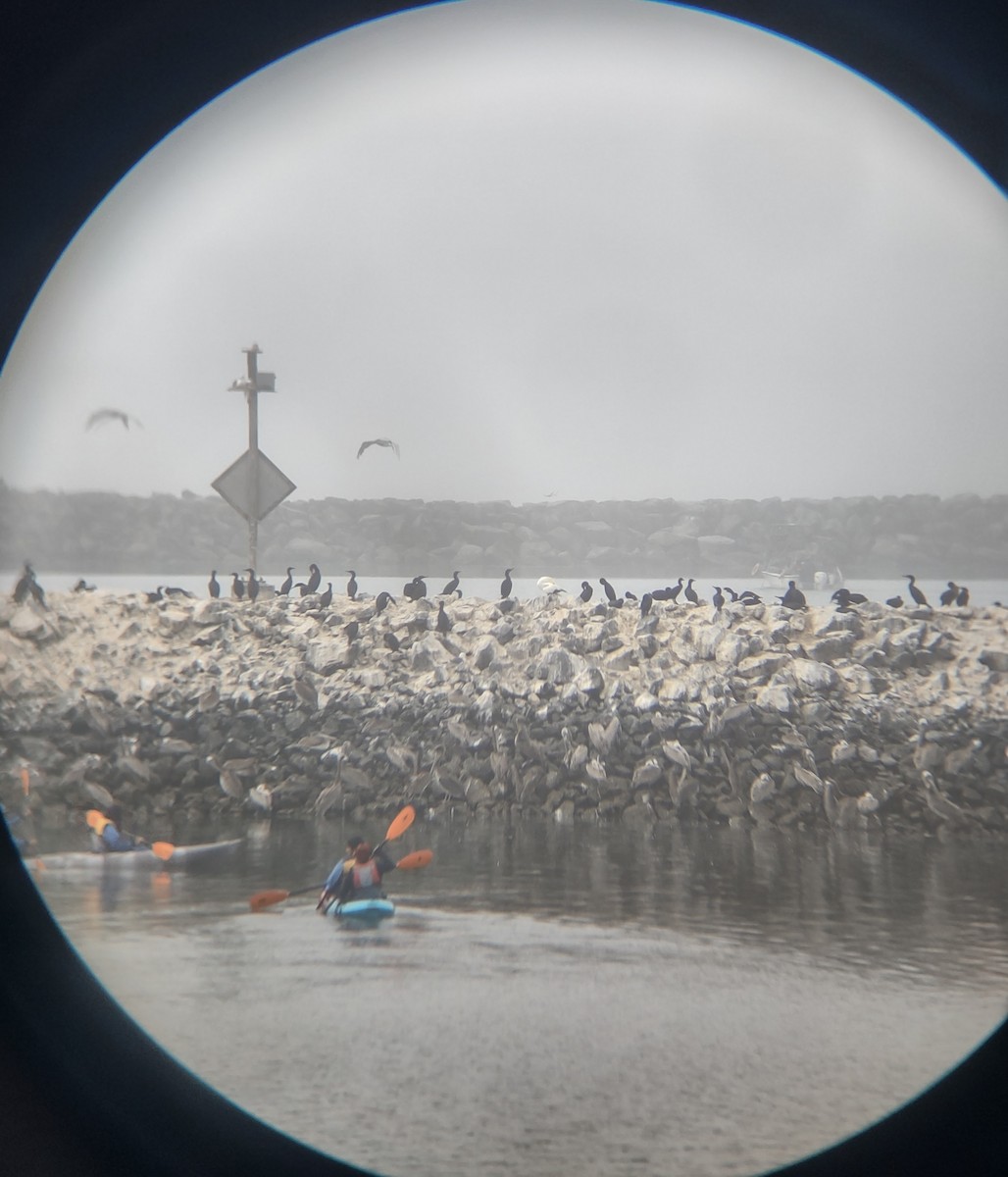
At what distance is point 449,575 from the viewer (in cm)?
353

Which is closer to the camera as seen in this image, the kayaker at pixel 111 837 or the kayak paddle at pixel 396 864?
the kayaker at pixel 111 837

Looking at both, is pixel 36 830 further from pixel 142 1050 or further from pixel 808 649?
pixel 808 649

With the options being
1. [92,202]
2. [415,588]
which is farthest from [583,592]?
[92,202]

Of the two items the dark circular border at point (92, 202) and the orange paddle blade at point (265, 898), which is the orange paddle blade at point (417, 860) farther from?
the dark circular border at point (92, 202)

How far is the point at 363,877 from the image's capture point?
340 cm

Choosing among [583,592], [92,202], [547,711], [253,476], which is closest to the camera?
[92,202]

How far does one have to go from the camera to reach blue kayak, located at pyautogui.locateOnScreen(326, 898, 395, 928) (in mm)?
3311

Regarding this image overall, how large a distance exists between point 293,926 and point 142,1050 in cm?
206

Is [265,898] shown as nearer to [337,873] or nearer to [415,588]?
[337,873]

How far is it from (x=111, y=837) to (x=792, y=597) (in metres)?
2.40

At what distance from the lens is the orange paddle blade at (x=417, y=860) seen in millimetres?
3557

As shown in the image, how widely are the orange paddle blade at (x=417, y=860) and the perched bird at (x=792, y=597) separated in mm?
1532

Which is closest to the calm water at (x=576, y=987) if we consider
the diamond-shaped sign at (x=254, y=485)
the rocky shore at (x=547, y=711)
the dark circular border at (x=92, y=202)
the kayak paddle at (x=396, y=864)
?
the kayak paddle at (x=396, y=864)

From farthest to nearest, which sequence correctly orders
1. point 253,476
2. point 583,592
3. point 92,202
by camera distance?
point 583,592 < point 253,476 < point 92,202
